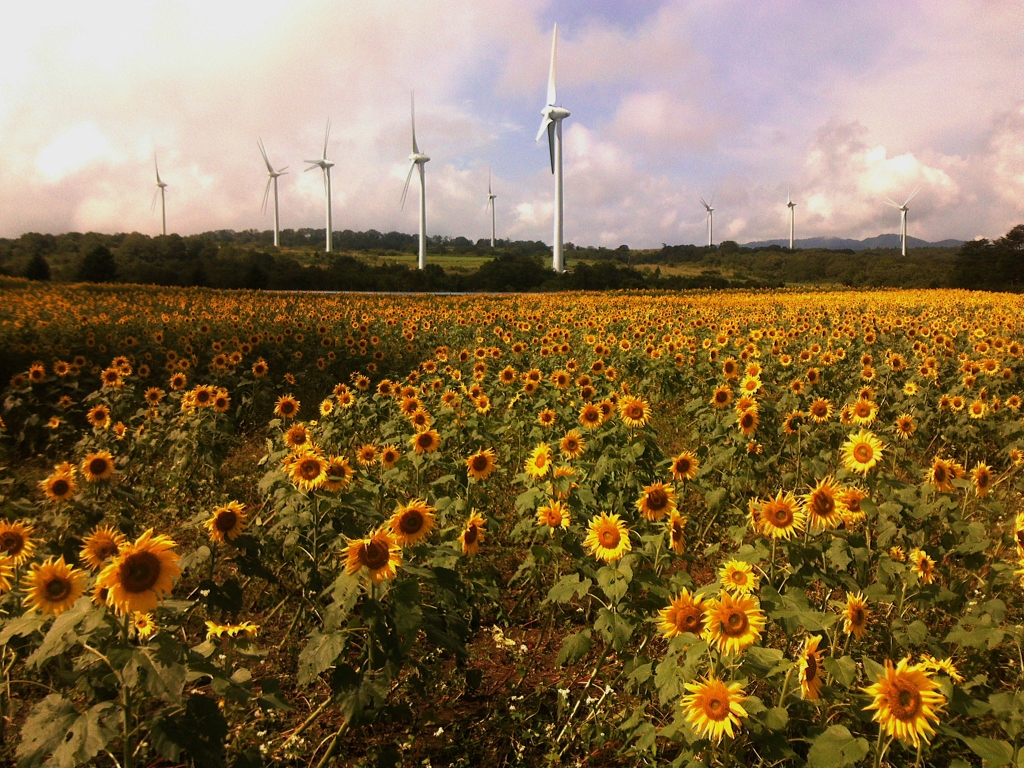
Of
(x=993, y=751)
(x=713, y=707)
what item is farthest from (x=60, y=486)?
(x=993, y=751)

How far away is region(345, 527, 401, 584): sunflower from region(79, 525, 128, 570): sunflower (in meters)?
0.97

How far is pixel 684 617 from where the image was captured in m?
2.51

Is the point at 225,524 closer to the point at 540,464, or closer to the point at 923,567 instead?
the point at 540,464

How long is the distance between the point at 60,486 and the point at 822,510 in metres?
4.75

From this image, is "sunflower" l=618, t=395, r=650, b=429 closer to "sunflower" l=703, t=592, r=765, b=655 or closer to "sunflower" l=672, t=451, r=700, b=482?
"sunflower" l=672, t=451, r=700, b=482

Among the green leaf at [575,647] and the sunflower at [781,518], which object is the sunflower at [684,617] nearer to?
the green leaf at [575,647]

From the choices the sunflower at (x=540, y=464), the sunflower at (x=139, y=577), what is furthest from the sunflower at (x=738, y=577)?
the sunflower at (x=139, y=577)

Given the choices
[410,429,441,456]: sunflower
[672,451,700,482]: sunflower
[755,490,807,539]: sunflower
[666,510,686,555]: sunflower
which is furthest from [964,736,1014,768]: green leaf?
[410,429,441,456]: sunflower

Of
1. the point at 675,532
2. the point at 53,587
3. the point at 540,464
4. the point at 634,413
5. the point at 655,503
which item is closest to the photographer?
the point at 53,587

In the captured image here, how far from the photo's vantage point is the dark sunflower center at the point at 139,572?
2.19 metres

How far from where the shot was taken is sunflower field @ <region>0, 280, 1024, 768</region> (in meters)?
2.19

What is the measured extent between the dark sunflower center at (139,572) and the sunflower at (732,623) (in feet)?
6.96

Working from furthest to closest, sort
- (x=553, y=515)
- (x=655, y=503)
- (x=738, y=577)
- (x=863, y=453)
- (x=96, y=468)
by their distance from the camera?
→ (x=96, y=468) < (x=863, y=453) < (x=655, y=503) < (x=553, y=515) < (x=738, y=577)

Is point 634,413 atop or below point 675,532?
atop
